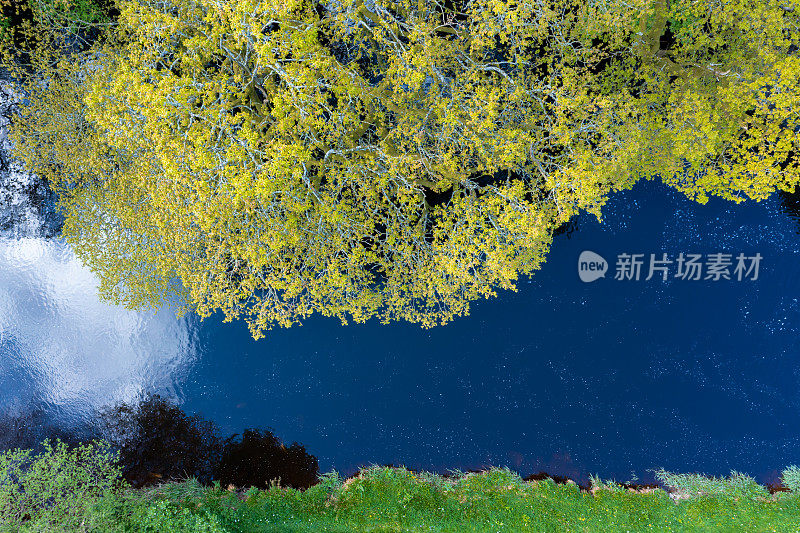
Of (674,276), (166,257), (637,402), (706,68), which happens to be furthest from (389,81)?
(637,402)

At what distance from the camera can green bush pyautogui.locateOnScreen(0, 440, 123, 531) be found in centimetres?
1205

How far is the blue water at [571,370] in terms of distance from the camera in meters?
13.5

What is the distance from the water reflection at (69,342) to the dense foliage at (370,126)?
2809 mm

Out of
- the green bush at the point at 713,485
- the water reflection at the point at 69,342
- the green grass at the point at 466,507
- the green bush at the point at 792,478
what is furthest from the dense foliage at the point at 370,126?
the green bush at the point at 792,478

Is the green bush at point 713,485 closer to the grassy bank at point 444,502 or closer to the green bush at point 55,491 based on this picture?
the grassy bank at point 444,502

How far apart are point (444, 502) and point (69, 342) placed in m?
14.9

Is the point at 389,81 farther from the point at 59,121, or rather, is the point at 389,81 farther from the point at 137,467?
the point at 137,467

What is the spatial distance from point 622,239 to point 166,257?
46.2ft

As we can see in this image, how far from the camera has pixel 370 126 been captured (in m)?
11.7

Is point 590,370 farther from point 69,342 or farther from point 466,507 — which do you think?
point 69,342

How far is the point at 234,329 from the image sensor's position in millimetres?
14617

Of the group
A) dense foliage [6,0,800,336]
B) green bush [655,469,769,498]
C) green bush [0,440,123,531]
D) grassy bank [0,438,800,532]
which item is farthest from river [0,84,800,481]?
green bush [0,440,123,531]

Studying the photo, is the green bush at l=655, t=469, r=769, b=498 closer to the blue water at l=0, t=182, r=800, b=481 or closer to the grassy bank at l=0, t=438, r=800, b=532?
the grassy bank at l=0, t=438, r=800, b=532

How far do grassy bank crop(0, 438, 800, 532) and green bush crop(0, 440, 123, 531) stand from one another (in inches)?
3.0
